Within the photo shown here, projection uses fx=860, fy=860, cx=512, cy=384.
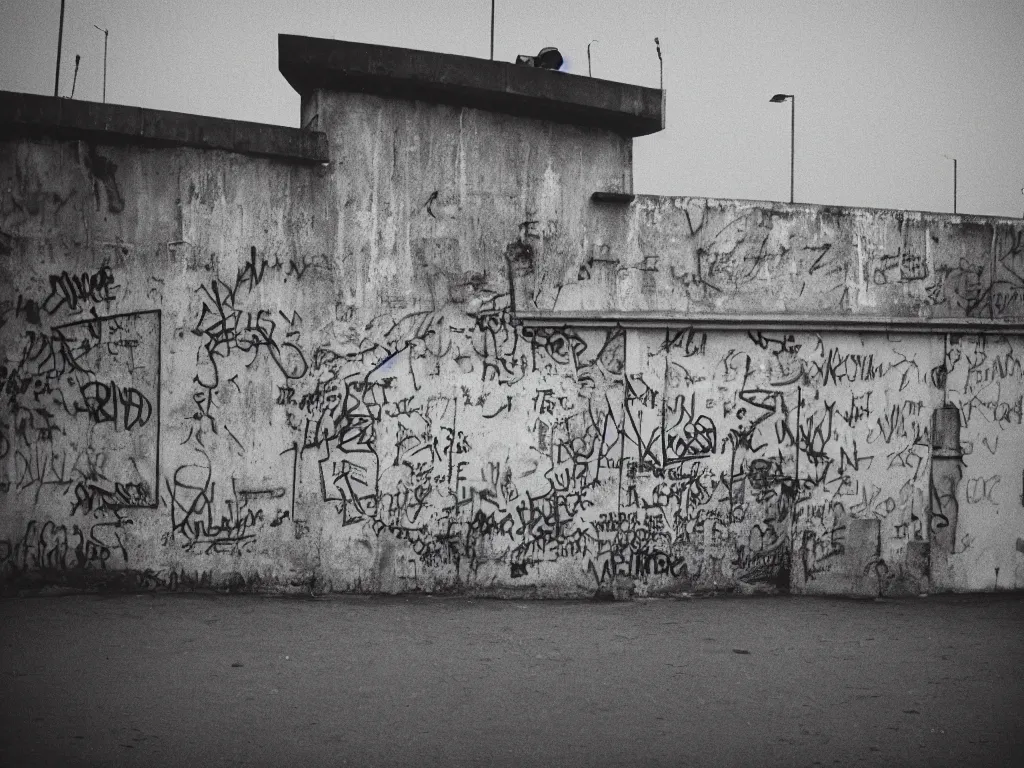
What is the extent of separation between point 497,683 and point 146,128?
5.06 m

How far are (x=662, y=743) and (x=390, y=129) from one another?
534 cm

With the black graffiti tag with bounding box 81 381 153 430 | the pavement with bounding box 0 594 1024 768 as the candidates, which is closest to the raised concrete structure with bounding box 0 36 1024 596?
the black graffiti tag with bounding box 81 381 153 430

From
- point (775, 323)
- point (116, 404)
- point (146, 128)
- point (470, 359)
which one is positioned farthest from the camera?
point (775, 323)

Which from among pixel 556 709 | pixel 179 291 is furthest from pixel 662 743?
pixel 179 291

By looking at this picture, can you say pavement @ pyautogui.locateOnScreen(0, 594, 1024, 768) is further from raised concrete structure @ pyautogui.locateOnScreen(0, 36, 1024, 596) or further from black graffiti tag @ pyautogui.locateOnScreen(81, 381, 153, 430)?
black graffiti tag @ pyautogui.locateOnScreen(81, 381, 153, 430)

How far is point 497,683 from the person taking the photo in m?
5.52

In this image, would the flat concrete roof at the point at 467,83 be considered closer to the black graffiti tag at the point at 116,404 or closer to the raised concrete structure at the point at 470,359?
the raised concrete structure at the point at 470,359

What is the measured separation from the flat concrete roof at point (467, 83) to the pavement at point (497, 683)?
4.37 metres

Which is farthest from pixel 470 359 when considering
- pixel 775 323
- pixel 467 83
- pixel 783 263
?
pixel 783 263

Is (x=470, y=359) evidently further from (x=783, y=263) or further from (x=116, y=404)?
(x=783, y=263)

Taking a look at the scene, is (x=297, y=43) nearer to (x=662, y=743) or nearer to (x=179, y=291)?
(x=179, y=291)

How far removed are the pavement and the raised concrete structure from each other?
633 mm

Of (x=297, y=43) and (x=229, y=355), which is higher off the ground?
(x=297, y=43)

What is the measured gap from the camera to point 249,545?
7199 mm
